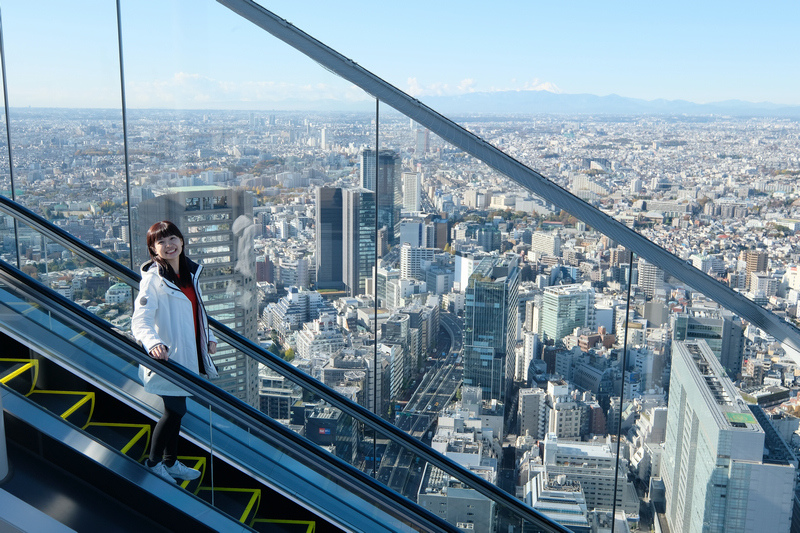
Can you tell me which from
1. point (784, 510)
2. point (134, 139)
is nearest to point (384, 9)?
point (134, 139)

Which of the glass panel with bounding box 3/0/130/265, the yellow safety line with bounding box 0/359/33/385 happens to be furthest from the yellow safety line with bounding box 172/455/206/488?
the glass panel with bounding box 3/0/130/265

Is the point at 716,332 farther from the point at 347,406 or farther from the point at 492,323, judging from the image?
the point at 347,406

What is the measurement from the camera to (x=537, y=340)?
304cm

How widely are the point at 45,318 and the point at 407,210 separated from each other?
189 cm

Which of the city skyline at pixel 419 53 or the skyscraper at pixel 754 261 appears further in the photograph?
the skyscraper at pixel 754 261

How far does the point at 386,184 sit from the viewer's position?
2957 mm

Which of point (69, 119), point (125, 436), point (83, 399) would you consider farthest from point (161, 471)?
point (69, 119)

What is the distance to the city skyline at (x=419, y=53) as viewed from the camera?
385 cm

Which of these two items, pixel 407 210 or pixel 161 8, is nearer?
pixel 407 210

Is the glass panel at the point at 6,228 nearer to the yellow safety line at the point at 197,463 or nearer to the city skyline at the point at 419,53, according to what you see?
the city skyline at the point at 419,53

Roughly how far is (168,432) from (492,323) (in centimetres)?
176

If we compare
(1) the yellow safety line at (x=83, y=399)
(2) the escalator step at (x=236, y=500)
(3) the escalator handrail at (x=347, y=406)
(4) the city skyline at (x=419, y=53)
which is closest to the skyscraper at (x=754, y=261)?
(4) the city skyline at (x=419, y=53)

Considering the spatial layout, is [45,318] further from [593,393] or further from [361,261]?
[593,393]

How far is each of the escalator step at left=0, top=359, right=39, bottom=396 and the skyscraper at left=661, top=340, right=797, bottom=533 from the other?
221cm
